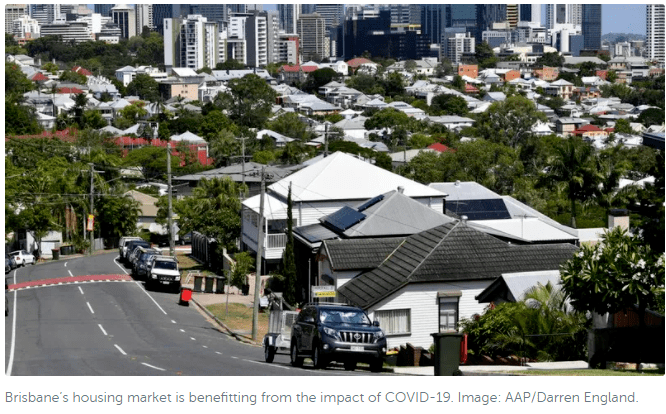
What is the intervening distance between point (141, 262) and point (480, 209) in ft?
54.8

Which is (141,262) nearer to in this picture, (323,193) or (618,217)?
(323,193)

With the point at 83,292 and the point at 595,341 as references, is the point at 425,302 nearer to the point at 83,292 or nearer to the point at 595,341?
the point at 595,341

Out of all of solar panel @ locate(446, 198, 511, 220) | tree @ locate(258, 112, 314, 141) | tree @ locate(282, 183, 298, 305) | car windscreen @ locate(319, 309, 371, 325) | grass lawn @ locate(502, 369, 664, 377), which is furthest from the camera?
tree @ locate(258, 112, 314, 141)

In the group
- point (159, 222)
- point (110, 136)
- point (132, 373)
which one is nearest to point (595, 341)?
point (132, 373)

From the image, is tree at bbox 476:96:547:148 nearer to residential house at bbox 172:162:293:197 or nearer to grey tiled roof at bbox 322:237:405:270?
residential house at bbox 172:162:293:197

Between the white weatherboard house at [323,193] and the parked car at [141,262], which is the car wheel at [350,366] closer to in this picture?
the white weatherboard house at [323,193]

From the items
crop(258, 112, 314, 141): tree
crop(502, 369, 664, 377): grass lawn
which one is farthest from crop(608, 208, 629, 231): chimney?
crop(258, 112, 314, 141): tree

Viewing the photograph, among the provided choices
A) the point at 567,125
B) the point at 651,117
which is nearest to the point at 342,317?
the point at 567,125

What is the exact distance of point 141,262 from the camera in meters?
55.3

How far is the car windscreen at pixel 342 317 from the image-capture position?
24953 millimetres

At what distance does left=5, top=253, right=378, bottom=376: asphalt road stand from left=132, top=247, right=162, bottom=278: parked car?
0.74 meters

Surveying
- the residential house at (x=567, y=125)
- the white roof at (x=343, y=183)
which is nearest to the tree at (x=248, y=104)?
the residential house at (x=567, y=125)

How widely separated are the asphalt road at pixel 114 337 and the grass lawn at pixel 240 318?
850 mm

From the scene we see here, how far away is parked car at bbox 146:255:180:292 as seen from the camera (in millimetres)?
51125
